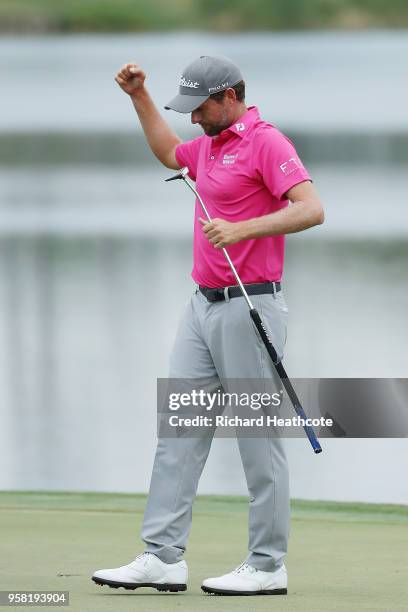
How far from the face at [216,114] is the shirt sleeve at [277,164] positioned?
14 centimetres

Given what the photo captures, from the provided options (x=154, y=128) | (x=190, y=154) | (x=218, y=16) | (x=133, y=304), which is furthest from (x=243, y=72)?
(x=190, y=154)

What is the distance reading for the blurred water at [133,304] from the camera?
849 centimetres

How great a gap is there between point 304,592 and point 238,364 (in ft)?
2.17

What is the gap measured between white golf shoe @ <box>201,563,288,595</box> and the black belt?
30.1 inches

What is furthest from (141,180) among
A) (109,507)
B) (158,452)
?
(158,452)

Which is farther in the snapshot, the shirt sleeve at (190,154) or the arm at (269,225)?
the shirt sleeve at (190,154)

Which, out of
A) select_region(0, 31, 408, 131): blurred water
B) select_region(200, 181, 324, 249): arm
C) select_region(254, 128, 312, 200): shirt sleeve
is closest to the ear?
select_region(254, 128, 312, 200): shirt sleeve

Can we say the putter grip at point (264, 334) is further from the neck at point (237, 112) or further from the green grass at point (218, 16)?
the green grass at point (218, 16)

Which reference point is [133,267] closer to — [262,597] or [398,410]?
[398,410]

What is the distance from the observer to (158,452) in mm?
5105

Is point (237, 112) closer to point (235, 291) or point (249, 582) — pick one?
point (235, 291)

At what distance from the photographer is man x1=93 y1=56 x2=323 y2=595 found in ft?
16.2

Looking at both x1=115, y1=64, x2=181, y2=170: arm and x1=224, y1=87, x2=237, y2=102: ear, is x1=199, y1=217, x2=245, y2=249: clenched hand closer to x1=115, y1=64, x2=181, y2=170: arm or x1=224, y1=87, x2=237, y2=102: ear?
x1=224, y1=87, x2=237, y2=102: ear

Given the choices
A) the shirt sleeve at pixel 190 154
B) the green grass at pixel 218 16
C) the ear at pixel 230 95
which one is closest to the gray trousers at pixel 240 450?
the shirt sleeve at pixel 190 154
